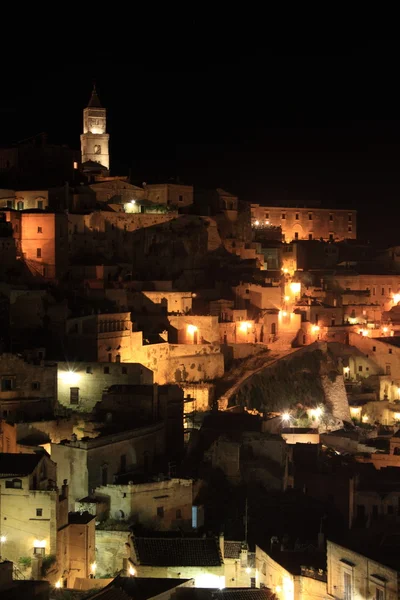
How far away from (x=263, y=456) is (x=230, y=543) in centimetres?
652

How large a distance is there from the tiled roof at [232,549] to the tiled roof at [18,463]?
22.2 ft

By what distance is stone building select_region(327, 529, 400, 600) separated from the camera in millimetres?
24500

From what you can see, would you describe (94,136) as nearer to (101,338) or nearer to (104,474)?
(101,338)

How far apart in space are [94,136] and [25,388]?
109 ft

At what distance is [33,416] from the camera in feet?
122

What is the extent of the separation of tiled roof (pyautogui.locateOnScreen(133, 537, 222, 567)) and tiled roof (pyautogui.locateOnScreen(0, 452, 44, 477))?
13.3ft

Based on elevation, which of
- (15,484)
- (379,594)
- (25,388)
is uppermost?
(25,388)

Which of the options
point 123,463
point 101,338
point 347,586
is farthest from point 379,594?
point 101,338

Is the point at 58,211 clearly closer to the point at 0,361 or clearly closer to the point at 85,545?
the point at 0,361

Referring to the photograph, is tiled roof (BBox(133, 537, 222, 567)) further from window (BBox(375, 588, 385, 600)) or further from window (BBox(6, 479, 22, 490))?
window (BBox(375, 588, 385, 600))

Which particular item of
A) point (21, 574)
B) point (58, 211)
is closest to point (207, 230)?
point (58, 211)

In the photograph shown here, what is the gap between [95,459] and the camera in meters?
34.2

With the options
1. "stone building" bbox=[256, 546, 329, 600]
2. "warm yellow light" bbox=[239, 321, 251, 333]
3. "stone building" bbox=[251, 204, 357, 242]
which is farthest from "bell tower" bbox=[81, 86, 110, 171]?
"stone building" bbox=[256, 546, 329, 600]

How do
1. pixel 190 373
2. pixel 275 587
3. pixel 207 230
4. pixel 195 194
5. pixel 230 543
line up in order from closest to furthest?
pixel 275 587
pixel 230 543
pixel 190 373
pixel 207 230
pixel 195 194
